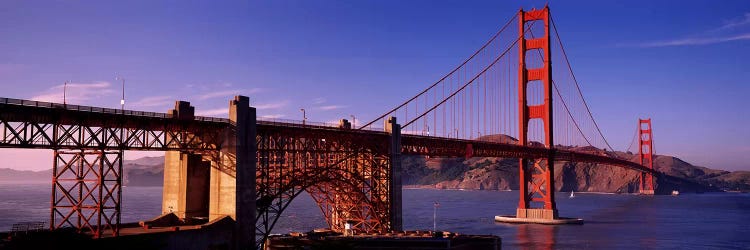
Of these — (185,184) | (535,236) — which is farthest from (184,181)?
(535,236)

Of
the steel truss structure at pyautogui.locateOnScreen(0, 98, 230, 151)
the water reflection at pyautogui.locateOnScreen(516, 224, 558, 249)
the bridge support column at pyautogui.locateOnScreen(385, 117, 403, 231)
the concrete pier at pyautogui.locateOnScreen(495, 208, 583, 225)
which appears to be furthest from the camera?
the concrete pier at pyautogui.locateOnScreen(495, 208, 583, 225)

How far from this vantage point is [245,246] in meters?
55.7

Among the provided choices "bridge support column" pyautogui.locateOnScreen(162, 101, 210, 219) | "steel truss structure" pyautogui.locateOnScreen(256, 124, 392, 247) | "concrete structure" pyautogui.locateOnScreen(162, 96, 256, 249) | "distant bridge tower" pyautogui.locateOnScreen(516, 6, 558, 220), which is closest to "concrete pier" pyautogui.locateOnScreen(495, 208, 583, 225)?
"distant bridge tower" pyautogui.locateOnScreen(516, 6, 558, 220)

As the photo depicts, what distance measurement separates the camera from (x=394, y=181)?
79250 millimetres

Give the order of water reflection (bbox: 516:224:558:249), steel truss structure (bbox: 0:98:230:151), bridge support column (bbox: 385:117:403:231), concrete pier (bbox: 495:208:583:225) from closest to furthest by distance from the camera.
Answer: steel truss structure (bbox: 0:98:230:151) < bridge support column (bbox: 385:117:403:231) < water reflection (bbox: 516:224:558:249) < concrete pier (bbox: 495:208:583:225)

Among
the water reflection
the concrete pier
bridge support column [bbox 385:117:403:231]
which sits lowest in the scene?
the water reflection

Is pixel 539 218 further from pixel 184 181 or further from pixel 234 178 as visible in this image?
pixel 234 178

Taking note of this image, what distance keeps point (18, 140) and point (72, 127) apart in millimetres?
3688

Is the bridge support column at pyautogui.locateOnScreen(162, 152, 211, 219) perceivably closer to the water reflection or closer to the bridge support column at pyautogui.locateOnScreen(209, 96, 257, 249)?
the bridge support column at pyautogui.locateOnScreen(209, 96, 257, 249)

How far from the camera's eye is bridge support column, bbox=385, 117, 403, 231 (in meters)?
79.1

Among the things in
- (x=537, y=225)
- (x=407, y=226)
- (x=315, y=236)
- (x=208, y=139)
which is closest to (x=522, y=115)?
(x=537, y=225)

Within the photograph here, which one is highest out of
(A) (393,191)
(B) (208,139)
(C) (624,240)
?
(B) (208,139)

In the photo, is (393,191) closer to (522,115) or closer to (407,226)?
(407,226)

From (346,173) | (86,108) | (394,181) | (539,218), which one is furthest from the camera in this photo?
(539,218)
